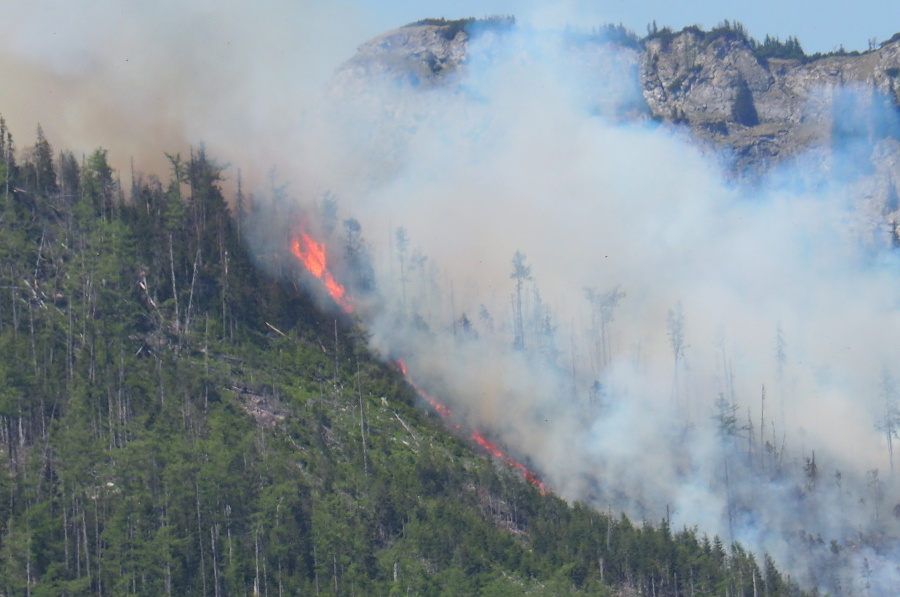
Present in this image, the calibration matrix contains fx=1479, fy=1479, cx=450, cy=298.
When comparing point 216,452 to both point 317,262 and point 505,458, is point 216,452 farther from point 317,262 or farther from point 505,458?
point 317,262

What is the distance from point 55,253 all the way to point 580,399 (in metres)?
56.3

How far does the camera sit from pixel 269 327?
493ft

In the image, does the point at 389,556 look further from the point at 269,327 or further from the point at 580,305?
the point at 580,305

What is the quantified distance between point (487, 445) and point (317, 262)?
120 feet

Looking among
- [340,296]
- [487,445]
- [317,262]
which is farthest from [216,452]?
[317,262]

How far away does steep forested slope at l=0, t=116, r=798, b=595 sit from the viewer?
365 ft

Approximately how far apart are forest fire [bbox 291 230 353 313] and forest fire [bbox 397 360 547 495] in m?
14.5

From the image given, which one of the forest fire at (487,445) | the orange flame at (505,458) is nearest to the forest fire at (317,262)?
the forest fire at (487,445)

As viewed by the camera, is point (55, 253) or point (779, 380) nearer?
point (55, 253)

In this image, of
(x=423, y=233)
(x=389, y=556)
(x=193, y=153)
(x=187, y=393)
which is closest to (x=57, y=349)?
(x=187, y=393)

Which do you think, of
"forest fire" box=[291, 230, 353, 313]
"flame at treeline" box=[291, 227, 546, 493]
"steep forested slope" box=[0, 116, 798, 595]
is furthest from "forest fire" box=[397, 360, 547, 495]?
"forest fire" box=[291, 230, 353, 313]

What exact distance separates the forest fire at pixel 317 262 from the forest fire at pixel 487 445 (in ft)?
47.7

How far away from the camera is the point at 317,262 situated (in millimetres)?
171500

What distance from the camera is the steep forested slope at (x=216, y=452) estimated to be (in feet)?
365
